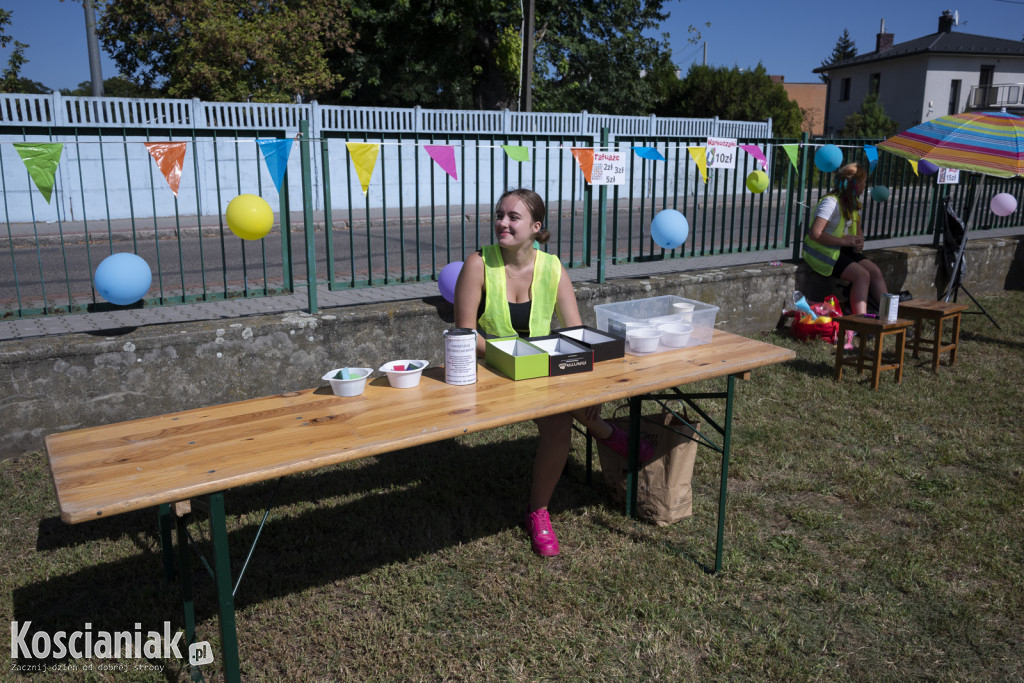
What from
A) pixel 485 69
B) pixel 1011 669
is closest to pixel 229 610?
pixel 1011 669

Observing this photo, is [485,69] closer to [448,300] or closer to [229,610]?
[448,300]

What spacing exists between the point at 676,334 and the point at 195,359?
2.81 meters

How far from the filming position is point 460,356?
281cm

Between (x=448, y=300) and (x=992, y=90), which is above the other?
(x=992, y=90)

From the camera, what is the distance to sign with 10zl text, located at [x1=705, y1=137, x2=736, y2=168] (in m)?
6.45

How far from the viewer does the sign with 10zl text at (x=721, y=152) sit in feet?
21.2

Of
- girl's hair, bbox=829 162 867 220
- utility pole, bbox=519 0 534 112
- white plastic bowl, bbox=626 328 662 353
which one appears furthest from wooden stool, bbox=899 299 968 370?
utility pole, bbox=519 0 534 112

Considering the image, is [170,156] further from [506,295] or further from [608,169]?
[608,169]

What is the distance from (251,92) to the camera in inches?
714

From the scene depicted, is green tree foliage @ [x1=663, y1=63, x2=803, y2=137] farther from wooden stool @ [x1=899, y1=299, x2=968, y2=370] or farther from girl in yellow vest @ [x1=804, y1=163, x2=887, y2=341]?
wooden stool @ [x1=899, y1=299, x2=968, y2=370]

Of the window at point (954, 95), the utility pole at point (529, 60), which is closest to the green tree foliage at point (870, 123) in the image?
the window at point (954, 95)

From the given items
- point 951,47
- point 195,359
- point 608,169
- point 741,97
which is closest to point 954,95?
point 951,47

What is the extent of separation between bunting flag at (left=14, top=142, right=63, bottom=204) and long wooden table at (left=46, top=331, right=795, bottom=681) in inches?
85.8

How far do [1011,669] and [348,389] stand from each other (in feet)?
8.24
